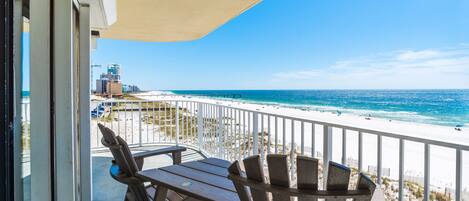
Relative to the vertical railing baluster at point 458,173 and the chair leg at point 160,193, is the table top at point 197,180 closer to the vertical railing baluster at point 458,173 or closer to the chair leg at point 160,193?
the chair leg at point 160,193

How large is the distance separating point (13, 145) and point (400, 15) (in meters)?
32.3

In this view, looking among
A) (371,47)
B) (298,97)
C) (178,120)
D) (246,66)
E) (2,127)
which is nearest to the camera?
(2,127)

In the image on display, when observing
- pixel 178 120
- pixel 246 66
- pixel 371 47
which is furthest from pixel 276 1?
pixel 178 120

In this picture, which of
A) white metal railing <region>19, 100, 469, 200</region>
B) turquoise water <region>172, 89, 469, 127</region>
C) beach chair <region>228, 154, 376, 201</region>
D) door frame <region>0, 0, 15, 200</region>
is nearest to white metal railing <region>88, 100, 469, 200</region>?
white metal railing <region>19, 100, 469, 200</region>

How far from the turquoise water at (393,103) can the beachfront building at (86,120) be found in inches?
887

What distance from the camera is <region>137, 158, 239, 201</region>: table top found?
1602 millimetres

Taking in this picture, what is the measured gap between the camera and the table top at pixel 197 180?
1602 mm

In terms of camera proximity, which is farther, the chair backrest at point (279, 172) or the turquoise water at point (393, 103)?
the turquoise water at point (393, 103)

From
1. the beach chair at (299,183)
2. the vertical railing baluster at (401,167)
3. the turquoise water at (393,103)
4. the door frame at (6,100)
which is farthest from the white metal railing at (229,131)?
the turquoise water at (393,103)

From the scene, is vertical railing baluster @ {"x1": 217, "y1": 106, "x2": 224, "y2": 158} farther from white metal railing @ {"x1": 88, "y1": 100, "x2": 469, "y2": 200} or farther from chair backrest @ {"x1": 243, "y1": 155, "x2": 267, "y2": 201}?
chair backrest @ {"x1": 243, "y1": 155, "x2": 267, "y2": 201}

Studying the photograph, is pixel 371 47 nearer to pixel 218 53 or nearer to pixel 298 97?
pixel 298 97

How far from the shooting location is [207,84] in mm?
36062

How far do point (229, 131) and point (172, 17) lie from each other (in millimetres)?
1719

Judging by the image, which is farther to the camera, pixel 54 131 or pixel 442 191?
pixel 442 191
